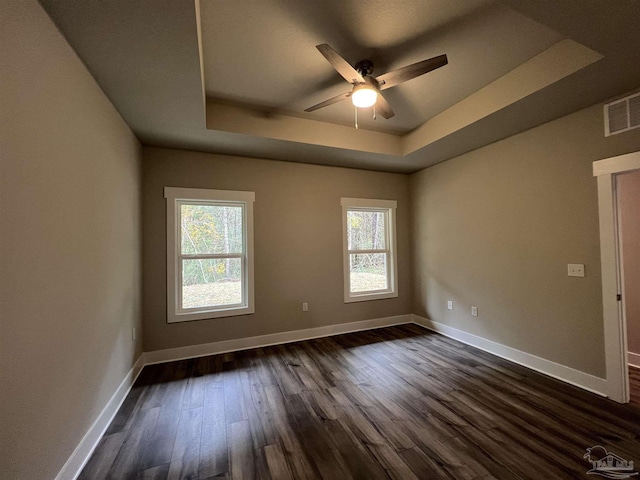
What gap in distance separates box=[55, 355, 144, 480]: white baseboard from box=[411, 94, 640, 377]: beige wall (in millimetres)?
3930

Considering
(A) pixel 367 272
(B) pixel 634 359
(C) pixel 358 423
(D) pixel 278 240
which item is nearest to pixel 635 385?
(B) pixel 634 359

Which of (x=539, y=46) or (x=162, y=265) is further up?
(x=539, y=46)

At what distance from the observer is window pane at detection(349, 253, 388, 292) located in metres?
4.20

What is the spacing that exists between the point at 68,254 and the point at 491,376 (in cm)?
364

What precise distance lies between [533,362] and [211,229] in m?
4.06

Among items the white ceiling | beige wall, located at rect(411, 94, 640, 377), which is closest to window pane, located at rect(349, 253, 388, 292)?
beige wall, located at rect(411, 94, 640, 377)

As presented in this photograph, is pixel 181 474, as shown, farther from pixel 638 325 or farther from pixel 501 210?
pixel 638 325

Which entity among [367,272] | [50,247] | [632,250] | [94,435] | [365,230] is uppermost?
[365,230]

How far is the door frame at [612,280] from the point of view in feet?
7.09

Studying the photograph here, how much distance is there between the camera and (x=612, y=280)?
223 cm

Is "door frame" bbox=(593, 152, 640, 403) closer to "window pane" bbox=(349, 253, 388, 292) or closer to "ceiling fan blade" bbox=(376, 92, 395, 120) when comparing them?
"ceiling fan blade" bbox=(376, 92, 395, 120)

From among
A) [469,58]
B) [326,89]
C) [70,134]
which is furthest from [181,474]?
[469,58]

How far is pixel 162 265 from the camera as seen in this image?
3.15 metres

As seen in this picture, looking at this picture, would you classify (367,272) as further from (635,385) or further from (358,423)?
(635,385)
